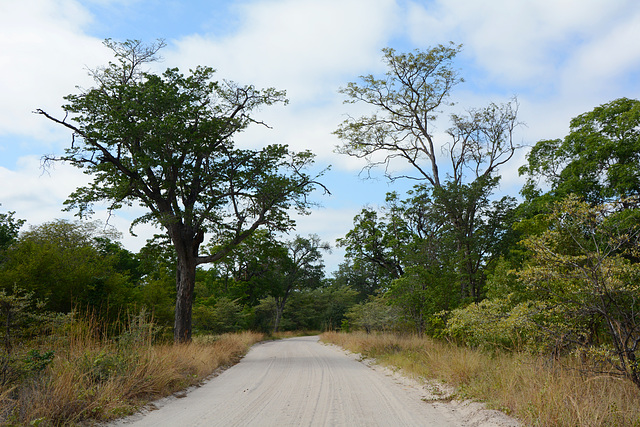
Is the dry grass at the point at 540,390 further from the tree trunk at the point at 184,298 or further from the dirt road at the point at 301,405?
the tree trunk at the point at 184,298

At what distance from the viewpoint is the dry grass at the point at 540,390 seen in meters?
4.80

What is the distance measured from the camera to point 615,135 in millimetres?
23250

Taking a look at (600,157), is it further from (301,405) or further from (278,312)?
(278,312)

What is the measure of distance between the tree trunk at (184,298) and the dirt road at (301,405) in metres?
7.69

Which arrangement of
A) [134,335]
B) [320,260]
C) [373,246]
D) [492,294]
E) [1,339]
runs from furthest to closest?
[320,260] < [373,246] < [492,294] < [134,335] < [1,339]

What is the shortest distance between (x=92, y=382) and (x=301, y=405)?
339cm

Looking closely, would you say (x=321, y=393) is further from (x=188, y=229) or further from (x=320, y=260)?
(x=320, y=260)

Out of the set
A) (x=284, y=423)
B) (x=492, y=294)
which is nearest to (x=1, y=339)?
(x=284, y=423)

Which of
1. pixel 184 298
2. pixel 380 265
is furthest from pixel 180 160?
pixel 380 265

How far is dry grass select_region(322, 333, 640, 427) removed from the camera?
480 centimetres

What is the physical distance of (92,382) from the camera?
6719 millimetres

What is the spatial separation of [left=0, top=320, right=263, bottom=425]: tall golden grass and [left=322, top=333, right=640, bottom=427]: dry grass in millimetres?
5614

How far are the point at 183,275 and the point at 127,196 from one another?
13.9 feet

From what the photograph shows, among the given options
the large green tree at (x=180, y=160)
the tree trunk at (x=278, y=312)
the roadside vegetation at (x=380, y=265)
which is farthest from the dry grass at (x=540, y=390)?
the tree trunk at (x=278, y=312)
